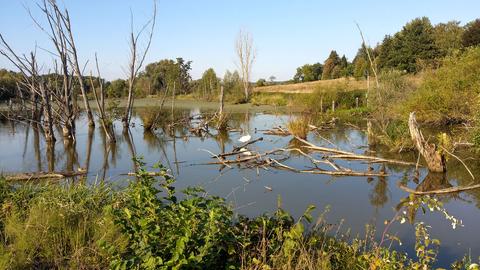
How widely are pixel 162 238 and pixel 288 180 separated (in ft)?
20.3

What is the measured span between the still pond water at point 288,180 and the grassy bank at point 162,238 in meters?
1.01

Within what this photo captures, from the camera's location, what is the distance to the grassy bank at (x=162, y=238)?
306 cm

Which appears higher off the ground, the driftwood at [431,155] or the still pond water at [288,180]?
the driftwood at [431,155]

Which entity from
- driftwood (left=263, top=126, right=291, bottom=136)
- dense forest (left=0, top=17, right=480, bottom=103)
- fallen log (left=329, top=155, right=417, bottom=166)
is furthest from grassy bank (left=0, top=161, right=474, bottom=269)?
dense forest (left=0, top=17, right=480, bottom=103)

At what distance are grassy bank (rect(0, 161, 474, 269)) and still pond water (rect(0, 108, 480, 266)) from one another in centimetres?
101

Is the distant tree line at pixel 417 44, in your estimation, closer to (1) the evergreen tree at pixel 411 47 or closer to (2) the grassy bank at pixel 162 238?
(1) the evergreen tree at pixel 411 47

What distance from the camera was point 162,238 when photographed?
3203 millimetres

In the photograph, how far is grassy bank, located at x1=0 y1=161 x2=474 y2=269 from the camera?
306 centimetres

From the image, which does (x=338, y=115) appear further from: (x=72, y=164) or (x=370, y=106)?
(x=72, y=164)

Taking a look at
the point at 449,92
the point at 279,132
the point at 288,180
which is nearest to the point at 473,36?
the point at 449,92

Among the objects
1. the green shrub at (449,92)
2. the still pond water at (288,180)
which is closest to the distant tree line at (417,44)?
the green shrub at (449,92)

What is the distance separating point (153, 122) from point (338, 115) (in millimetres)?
11299

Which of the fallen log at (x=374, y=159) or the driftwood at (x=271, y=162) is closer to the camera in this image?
the driftwood at (x=271, y=162)

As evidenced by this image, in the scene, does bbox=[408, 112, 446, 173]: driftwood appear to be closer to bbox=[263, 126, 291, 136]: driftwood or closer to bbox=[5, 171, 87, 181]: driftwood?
bbox=[263, 126, 291, 136]: driftwood
